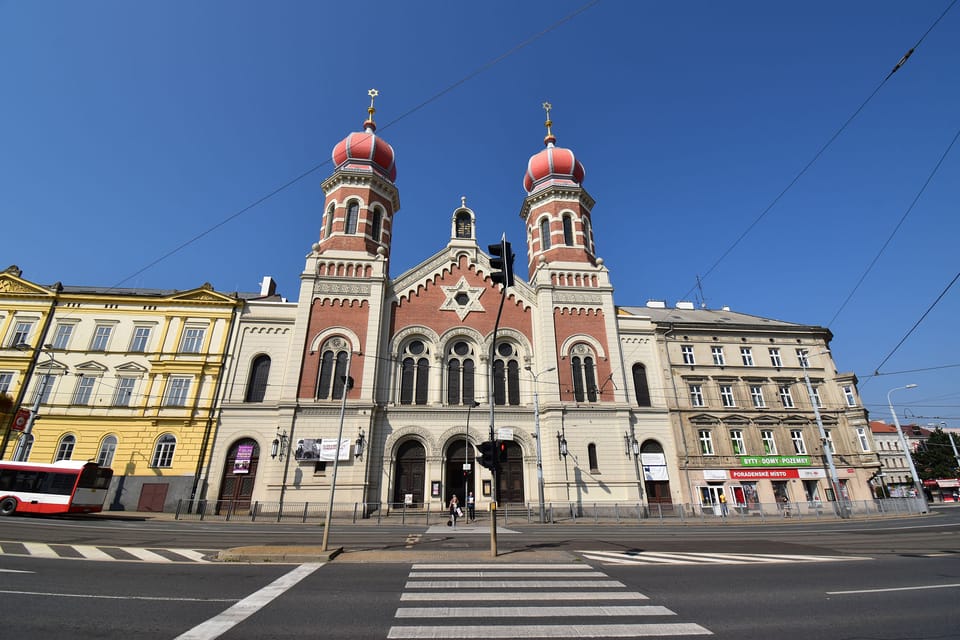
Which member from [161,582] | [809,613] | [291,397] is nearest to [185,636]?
[161,582]

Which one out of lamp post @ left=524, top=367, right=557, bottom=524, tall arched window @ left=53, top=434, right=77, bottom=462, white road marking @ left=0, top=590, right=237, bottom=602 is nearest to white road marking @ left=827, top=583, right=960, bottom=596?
white road marking @ left=0, top=590, right=237, bottom=602

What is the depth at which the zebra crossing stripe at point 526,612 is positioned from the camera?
5883 millimetres

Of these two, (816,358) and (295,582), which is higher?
(816,358)

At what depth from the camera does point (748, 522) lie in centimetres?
2347

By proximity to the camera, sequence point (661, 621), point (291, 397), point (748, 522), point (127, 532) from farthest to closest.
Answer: point (291, 397), point (748, 522), point (127, 532), point (661, 621)

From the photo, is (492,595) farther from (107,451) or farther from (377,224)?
(107,451)

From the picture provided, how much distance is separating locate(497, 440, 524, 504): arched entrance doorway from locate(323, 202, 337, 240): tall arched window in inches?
790

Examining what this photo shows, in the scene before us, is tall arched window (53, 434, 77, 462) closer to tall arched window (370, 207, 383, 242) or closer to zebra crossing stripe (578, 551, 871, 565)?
tall arched window (370, 207, 383, 242)

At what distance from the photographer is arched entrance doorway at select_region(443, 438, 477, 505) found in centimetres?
2645

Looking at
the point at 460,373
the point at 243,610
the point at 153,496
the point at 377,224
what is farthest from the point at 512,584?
the point at 377,224

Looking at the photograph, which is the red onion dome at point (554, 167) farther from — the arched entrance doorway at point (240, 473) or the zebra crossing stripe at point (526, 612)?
the zebra crossing stripe at point (526, 612)

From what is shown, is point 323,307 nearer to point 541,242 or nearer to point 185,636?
point 541,242

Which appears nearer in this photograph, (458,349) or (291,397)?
(291,397)

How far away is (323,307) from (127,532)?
1591 centimetres
